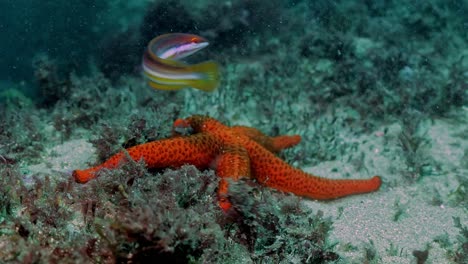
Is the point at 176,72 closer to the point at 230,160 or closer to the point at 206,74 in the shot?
the point at 206,74

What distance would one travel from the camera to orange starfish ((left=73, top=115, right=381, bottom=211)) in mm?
3852

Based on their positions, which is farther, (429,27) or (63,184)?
(429,27)

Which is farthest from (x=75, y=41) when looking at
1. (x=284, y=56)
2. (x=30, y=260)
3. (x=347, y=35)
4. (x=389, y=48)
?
(x=30, y=260)

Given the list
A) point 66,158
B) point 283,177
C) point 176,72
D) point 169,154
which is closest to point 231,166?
point 169,154

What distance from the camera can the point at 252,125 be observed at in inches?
277

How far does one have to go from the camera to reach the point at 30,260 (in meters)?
2.35

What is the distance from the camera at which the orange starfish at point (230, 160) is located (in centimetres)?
385

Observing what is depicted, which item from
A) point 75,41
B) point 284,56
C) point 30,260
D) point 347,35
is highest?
point 30,260

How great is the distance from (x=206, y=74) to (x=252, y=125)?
3.05 meters

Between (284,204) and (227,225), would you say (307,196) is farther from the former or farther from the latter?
(227,225)

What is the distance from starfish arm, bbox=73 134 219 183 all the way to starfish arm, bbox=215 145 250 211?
0.51 feet

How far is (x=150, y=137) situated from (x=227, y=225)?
1.86 metres

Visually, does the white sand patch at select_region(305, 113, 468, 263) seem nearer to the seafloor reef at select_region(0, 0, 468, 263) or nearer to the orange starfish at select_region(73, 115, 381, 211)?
the seafloor reef at select_region(0, 0, 468, 263)

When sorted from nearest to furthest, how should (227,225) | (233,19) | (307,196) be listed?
(227,225) → (307,196) → (233,19)
